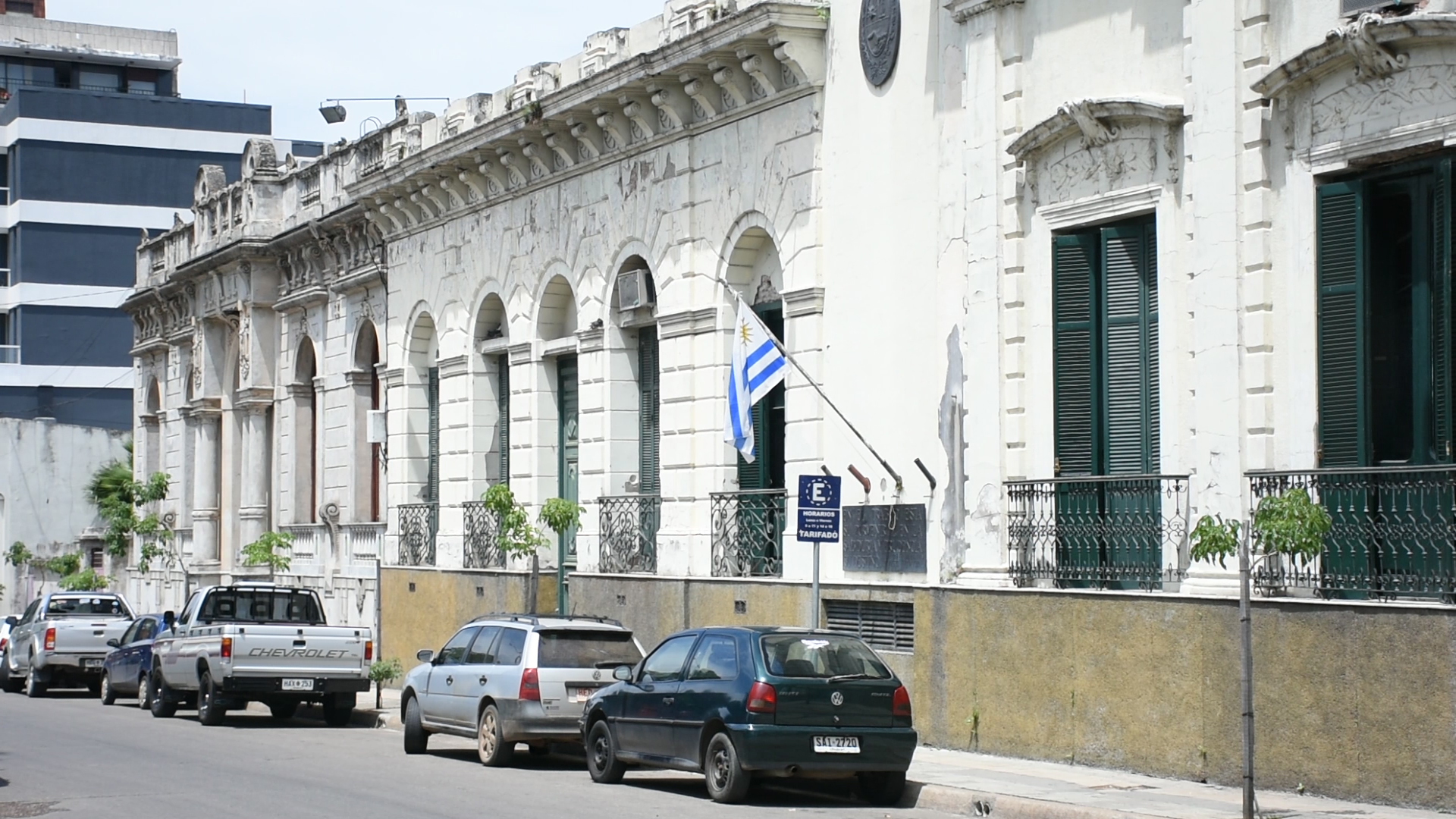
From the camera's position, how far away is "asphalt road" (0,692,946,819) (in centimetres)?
1587

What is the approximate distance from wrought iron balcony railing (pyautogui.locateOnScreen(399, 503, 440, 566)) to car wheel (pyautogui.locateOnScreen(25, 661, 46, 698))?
20.7 ft

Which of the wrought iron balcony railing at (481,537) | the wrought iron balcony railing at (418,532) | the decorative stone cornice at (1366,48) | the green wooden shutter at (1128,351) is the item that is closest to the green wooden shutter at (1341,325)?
the decorative stone cornice at (1366,48)

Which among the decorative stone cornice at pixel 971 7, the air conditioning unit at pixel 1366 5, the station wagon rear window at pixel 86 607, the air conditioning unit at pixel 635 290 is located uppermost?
the decorative stone cornice at pixel 971 7

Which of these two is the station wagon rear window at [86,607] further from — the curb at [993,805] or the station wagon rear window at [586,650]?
the curb at [993,805]

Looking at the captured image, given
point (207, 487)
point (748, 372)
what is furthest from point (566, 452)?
point (207, 487)

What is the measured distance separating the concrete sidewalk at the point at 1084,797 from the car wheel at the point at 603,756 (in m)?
2.76

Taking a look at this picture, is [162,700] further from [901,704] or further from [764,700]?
[901,704]

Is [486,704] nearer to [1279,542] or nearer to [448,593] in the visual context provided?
[1279,542]

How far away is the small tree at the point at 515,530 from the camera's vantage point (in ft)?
91.1

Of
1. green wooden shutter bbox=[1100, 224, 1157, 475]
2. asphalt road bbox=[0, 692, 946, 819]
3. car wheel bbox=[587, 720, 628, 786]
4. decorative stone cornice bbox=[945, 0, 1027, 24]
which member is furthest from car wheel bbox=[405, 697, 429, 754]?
decorative stone cornice bbox=[945, 0, 1027, 24]

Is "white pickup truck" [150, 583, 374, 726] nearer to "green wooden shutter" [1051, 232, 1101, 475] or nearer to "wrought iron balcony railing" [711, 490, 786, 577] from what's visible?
"wrought iron balcony railing" [711, 490, 786, 577]

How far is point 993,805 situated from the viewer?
51.5ft

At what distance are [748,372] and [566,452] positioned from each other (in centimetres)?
801

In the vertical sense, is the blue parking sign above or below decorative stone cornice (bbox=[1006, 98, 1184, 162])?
below
